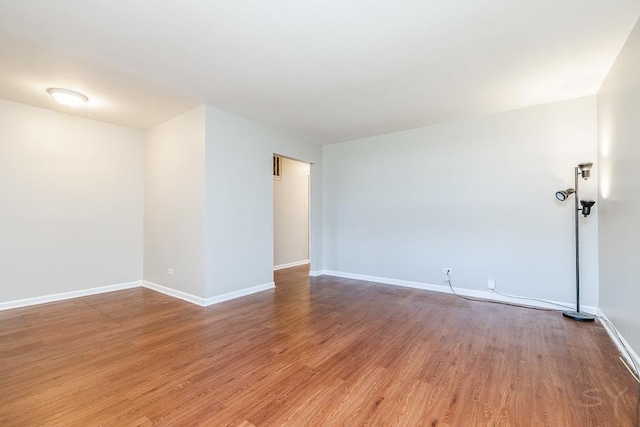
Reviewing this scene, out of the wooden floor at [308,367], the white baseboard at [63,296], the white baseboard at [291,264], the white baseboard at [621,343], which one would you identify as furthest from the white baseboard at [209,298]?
the white baseboard at [621,343]

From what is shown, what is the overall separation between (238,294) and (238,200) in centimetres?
137

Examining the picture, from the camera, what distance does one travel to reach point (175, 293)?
4188 millimetres

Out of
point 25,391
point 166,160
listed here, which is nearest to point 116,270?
point 166,160

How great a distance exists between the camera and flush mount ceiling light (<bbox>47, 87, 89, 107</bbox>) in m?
3.26

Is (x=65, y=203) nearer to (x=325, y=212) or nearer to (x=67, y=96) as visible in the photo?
(x=67, y=96)

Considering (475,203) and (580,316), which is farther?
(475,203)

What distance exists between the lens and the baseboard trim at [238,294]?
3776 millimetres

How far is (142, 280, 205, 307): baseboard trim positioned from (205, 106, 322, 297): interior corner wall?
19cm

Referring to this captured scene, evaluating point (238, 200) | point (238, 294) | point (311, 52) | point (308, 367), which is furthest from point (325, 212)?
point (308, 367)

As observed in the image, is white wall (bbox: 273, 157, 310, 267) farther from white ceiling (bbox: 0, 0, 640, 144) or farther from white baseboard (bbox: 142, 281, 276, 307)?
white ceiling (bbox: 0, 0, 640, 144)

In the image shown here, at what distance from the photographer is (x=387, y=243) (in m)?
5.01

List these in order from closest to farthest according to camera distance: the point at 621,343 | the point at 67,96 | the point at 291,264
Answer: the point at 621,343 → the point at 67,96 → the point at 291,264

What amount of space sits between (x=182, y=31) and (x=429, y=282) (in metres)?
4.45

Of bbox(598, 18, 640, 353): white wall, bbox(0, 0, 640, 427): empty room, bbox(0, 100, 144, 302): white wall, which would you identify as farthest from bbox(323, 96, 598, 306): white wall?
bbox(0, 100, 144, 302): white wall
